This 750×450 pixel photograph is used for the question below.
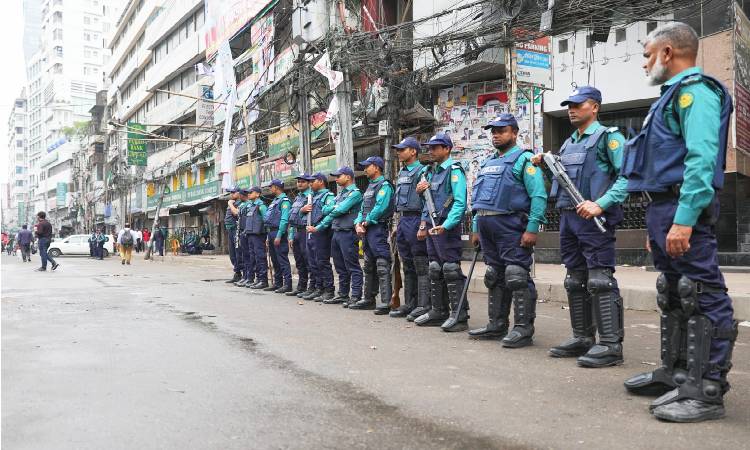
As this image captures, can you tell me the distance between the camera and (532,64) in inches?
443

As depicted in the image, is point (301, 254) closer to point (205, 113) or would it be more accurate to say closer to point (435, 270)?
point (435, 270)

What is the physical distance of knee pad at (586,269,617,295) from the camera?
4.55m

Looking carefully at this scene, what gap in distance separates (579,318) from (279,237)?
6.35 meters

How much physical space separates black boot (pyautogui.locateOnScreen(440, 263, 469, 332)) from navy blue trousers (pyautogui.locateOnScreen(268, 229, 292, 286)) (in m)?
4.67

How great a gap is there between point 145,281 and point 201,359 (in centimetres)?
918

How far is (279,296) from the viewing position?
1014 centimetres

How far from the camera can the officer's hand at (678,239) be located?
3258mm

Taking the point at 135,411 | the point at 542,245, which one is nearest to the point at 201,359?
the point at 135,411

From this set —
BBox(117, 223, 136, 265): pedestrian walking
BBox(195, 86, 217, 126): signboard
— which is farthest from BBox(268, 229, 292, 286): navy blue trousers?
BBox(195, 86, 217, 126): signboard

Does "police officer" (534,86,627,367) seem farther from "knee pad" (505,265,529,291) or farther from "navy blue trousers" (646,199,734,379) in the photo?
"navy blue trousers" (646,199,734,379)

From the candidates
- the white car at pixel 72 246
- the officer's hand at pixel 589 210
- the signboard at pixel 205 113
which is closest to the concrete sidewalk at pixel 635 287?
the officer's hand at pixel 589 210

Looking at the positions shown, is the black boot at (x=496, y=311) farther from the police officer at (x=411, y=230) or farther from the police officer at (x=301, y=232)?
the police officer at (x=301, y=232)

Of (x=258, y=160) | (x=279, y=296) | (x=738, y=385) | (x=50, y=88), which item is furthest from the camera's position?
(x=50, y=88)

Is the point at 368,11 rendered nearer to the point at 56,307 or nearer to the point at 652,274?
the point at 652,274
